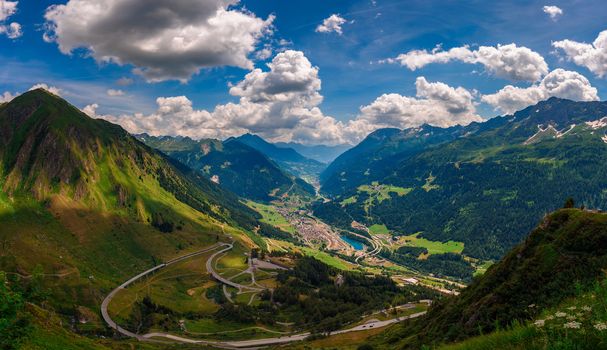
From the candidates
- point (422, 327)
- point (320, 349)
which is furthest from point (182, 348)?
point (422, 327)

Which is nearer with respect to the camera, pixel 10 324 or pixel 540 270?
pixel 10 324

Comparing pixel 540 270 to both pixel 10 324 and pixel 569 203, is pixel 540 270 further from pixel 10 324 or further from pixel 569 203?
pixel 10 324

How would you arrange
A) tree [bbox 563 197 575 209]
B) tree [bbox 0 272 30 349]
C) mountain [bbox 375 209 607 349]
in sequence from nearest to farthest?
1. tree [bbox 0 272 30 349]
2. mountain [bbox 375 209 607 349]
3. tree [bbox 563 197 575 209]

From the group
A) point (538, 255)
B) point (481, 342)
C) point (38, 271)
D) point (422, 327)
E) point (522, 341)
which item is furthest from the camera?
point (422, 327)

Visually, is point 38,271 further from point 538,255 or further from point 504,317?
point 538,255

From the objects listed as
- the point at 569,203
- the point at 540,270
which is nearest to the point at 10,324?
the point at 540,270

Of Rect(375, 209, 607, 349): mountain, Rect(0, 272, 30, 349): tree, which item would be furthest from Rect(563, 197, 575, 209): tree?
Rect(0, 272, 30, 349): tree

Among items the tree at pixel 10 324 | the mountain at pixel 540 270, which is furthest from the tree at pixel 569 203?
the tree at pixel 10 324

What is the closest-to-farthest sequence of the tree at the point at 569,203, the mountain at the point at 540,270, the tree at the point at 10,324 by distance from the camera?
the tree at the point at 10,324 → the mountain at the point at 540,270 → the tree at the point at 569,203

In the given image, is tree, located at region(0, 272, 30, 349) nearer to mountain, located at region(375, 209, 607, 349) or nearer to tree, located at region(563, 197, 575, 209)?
mountain, located at region(375, 209, 607, 349)

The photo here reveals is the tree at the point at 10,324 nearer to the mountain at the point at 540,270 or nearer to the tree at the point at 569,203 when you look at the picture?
the mountain at the point at 540,270

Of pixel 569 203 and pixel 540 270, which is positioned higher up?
pixel 569 203
